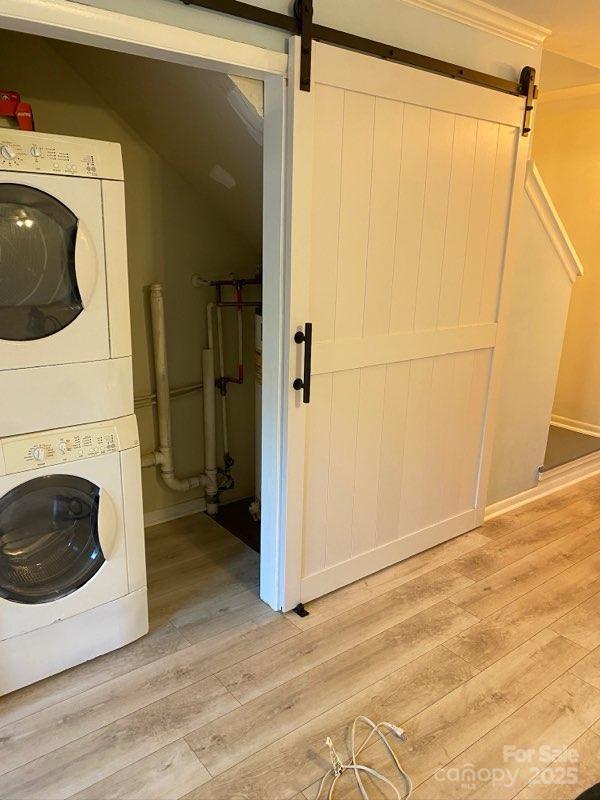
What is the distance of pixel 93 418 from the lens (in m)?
1.84

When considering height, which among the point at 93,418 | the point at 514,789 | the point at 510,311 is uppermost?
the point at 510,311

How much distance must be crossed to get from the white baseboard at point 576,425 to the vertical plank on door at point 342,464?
274 centimetres

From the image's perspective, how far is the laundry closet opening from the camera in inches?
87.2

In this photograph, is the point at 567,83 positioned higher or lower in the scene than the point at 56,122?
higher

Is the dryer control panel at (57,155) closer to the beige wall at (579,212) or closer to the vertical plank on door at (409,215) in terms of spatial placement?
the vertical plank on door at (409,215)

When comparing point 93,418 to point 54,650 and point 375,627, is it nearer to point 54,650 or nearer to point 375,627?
point 54,650

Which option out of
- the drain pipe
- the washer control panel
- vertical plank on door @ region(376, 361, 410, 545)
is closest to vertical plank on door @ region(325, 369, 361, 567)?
vertical plank on door @ region(376, 361, 410, 545)

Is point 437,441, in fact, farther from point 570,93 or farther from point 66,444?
point 570,93

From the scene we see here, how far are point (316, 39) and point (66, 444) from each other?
155 centimetres

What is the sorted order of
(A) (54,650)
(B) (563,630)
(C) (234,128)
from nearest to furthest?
(A) (54,650)
(C) (234,128)
(B) (563,630)

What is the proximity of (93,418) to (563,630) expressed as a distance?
1.97 meters

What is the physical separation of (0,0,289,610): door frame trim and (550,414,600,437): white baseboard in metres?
3.07

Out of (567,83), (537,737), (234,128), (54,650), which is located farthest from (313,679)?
(567,83)

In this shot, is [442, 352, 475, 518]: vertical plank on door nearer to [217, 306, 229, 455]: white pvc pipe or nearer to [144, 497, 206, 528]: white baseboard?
[217, 306, 229, 455]: white pvc pipe
